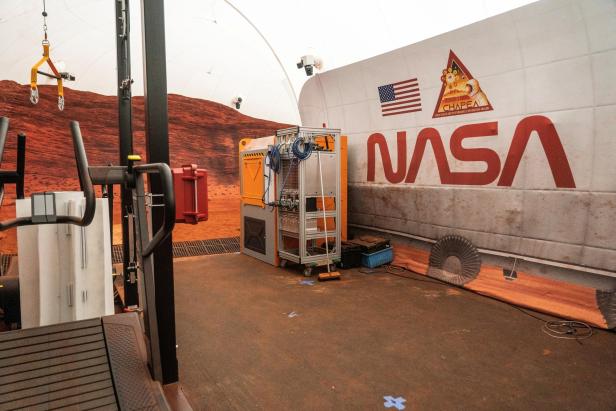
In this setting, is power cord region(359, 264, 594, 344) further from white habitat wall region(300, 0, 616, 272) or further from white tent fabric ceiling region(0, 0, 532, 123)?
white tent fabric ceiling region(0, 0, 532, 123)

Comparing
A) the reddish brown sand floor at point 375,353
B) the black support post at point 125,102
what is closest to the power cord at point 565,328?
the reddish brown sand floor at point 375,353

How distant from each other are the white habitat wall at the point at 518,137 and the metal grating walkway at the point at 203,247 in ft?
9.05

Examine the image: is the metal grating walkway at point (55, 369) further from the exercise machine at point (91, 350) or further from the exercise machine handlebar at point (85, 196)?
the exercise machine handlebar at point (85, 196)

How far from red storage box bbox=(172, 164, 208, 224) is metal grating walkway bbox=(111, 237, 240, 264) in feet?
14.6

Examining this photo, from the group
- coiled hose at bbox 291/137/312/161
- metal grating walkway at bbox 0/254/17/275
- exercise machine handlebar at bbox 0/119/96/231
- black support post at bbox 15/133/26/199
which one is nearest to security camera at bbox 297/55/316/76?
coiled hose at bbox 291/137/312/161

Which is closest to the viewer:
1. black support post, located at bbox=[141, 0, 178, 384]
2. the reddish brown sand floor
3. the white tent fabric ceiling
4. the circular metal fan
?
black support post, located at bbox=[141, 0, 178, 384]

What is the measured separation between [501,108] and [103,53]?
728cm

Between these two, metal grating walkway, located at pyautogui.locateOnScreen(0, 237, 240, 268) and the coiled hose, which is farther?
metal grating walkway, located at pyautogui.locateOnScreen(0, 237, 240, 268)

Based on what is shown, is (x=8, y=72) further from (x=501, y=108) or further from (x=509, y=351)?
Result: (x=509, y=351)

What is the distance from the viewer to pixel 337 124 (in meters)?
6.92

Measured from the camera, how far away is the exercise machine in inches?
61.9

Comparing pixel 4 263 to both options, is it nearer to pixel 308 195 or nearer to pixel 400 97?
pixel 308 195

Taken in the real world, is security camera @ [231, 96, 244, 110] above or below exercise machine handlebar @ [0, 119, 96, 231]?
above

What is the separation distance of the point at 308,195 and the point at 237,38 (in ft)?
16.2
